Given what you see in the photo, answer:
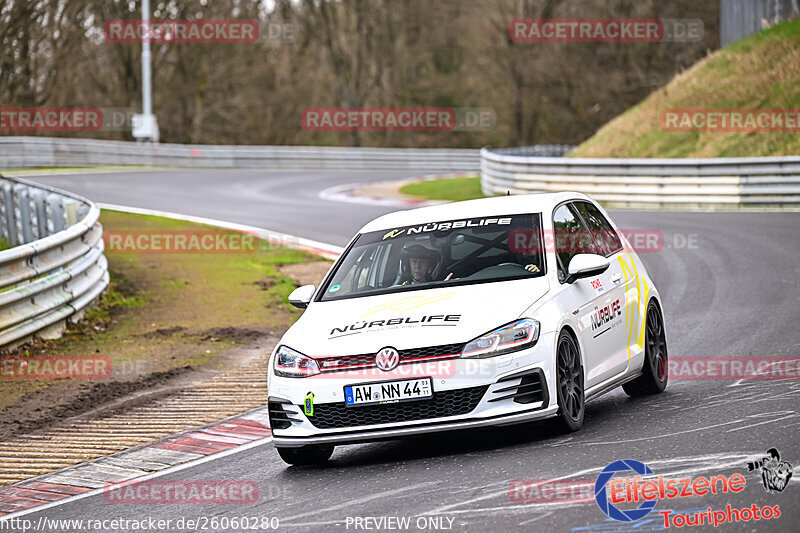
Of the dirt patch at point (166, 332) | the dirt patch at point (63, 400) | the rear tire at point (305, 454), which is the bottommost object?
the dirt patch at point (166, 332)

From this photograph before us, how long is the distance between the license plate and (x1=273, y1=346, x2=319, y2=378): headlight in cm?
29

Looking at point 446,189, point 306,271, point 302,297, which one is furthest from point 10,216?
point 446,189

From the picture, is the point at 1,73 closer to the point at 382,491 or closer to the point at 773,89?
the point at 773,89

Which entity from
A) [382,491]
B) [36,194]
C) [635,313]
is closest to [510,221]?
[635,313]

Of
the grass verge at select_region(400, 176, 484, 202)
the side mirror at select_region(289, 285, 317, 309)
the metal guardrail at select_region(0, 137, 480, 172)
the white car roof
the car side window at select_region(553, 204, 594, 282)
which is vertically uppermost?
the white car roof

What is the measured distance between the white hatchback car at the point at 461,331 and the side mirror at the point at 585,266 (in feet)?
0.04

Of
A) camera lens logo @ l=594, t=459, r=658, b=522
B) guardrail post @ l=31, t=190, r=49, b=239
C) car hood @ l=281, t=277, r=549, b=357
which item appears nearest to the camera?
camera lens logo @ l=594, t=459, r=658, b=522

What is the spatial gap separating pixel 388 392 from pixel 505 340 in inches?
29.8

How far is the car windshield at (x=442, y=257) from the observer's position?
829 cm

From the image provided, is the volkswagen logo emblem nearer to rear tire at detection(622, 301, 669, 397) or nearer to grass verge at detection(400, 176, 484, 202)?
rear tire at detection(622, 301, 669, 397)

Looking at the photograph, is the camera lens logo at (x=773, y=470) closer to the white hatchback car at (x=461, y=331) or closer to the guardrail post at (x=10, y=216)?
the white hatchback car at (x=461, y=331)

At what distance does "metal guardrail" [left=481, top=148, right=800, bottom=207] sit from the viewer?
79.4ft

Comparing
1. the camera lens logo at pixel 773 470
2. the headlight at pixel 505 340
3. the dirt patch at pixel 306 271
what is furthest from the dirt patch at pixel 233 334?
the camera lens logo at pixel 773 470

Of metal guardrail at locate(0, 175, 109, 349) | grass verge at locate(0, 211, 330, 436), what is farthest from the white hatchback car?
metal guardrail at locate(0, 175, 109, 349)
